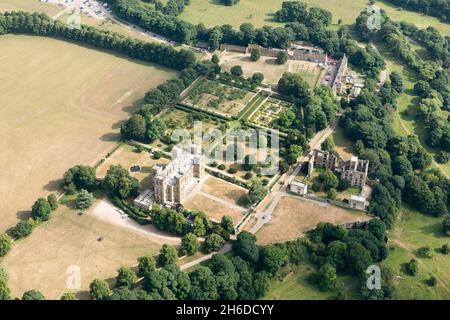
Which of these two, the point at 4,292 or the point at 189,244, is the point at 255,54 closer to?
the point at 189,244

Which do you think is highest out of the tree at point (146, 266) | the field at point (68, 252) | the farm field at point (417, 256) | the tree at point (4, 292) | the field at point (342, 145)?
the field at point (342, 145)

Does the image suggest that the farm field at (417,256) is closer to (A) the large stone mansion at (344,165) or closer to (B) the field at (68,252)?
(A) the large stone mansion at (344,165)

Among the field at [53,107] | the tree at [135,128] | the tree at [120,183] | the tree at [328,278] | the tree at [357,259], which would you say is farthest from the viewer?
the tree at [135,128]

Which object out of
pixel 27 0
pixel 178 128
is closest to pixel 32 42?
pixel 27 0

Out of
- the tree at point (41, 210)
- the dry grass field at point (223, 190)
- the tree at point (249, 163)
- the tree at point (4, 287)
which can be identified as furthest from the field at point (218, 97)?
the tree at point (4, 287)

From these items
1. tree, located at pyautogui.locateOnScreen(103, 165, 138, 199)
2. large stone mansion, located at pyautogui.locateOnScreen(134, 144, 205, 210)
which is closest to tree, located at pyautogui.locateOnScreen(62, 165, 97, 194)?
tree, located at pyautogui.locateOnScreen(103, 165, 138, 199)

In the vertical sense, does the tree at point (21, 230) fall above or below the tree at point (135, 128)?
below

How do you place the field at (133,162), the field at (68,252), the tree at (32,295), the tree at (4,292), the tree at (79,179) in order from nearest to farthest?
the tree at (32,295) → the tree at (4,292) → the field at (68,252) → the tree at (79,179) → the field at (133,162)
